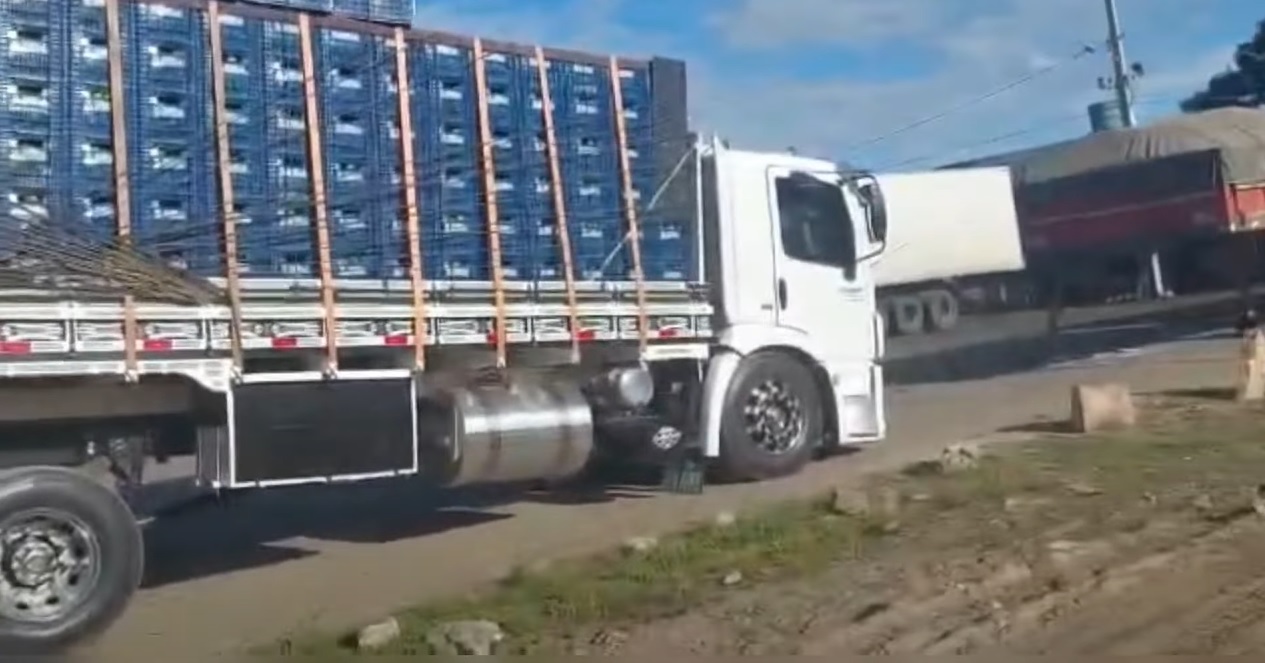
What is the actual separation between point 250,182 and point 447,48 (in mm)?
1735

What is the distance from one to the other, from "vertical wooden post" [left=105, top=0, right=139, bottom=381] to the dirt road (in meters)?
1.44

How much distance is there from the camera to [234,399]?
939 centimetres

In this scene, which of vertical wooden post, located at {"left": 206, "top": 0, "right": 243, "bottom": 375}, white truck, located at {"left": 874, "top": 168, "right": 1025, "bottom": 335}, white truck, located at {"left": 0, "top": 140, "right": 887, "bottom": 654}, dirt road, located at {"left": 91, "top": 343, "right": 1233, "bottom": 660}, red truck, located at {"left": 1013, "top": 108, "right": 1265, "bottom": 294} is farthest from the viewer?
white truck, located at {"left": 874, "top": 168, "right": 1025, "bottom": 335}

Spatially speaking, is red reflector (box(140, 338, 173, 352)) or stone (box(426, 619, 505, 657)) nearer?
stone (box(426, 619, 505, 657))

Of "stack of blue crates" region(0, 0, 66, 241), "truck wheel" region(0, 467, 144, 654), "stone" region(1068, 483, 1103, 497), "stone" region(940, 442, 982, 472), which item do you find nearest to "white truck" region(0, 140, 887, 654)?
"truck wheel" region(0, 467, 144, 654)

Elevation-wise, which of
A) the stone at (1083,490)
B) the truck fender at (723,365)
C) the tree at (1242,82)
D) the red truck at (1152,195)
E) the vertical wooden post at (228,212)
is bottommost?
the stone at (1083,490)

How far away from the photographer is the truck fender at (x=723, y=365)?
41.5ft

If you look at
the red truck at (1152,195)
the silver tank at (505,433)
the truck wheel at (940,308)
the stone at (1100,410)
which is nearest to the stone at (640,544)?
the silver tank at (505,433)

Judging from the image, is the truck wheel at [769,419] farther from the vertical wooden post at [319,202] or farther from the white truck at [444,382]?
the vertical wooden post at [319,202]

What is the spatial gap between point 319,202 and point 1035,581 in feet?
14.7

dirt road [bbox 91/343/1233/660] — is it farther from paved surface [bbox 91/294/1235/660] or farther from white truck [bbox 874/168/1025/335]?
white truck [bbox 874/168/1025/335]

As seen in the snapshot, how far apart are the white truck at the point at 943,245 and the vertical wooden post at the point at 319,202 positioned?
73.2 feet

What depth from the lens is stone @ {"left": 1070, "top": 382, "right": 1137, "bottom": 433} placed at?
1493 cm

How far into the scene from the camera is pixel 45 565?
8414mm
